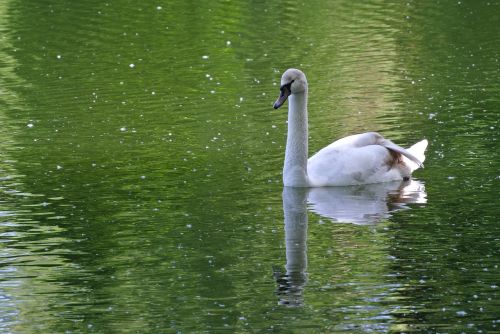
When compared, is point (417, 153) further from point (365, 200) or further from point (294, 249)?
point (294, 249)

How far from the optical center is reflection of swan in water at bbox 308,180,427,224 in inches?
457

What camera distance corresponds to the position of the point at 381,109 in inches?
656

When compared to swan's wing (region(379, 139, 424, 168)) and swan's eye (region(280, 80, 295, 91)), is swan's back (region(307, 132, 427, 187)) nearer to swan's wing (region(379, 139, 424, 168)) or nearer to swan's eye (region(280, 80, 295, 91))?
swan's wing (region(379, 139, 424, 168))

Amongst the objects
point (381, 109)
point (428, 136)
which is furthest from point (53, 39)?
point (428, 136)

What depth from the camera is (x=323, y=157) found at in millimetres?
12891

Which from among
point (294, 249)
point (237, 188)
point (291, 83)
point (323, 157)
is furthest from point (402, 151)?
point (294, 249)

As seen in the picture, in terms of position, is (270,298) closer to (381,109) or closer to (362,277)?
(362,277)

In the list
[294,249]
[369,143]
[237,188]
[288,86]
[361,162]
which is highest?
[288,86]

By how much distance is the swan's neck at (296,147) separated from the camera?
41.7ft

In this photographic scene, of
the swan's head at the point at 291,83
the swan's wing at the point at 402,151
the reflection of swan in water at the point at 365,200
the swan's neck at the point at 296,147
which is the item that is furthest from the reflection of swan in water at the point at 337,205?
the swan's head at the point at 291,83

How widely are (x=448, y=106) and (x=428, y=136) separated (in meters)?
1.89

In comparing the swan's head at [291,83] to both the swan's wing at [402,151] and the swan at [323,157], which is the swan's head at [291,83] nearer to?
the swan at [323,157]

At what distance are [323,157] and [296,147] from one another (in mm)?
321

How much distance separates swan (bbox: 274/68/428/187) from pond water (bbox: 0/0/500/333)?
18 centimetres
